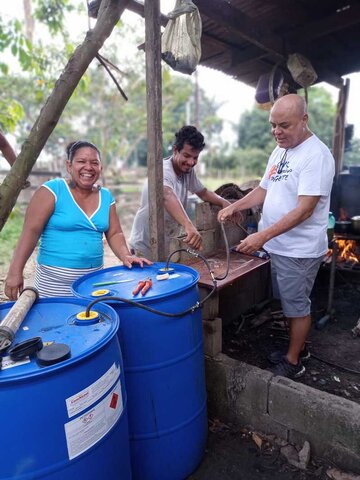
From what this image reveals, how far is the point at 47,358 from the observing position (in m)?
1.23

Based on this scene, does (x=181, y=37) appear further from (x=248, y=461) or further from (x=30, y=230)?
(x=248, y=461)

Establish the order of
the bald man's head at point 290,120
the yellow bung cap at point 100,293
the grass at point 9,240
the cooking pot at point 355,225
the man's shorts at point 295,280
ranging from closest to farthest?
the yellow bung cap at point 100,293 < the bald man's head at point 290,120 < the man's shorts at point 295,280 < the cooking pot at point 355,225 < the grass at point 9,240

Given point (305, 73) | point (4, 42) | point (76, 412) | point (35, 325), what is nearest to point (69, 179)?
point (35, 325)

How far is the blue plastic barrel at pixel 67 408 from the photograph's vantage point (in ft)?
3.87

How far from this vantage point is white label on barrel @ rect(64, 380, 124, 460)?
127 centimetres

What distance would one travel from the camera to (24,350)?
1.25m

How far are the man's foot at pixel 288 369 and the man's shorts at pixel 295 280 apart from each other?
40 cm

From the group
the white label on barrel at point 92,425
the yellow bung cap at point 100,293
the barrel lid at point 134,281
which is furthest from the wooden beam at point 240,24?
the white label on barrel at point 92,425

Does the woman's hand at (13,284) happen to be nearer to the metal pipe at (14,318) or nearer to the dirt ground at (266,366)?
the metal pipe at (14,318)

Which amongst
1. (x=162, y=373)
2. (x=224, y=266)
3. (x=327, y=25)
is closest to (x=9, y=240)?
(x=224, y=266)

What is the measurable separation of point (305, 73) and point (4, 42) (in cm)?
359

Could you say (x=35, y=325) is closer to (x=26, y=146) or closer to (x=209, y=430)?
(x=26, y=146)

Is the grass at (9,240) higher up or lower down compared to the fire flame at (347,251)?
lower down

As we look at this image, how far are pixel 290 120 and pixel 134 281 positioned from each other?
149 cm
